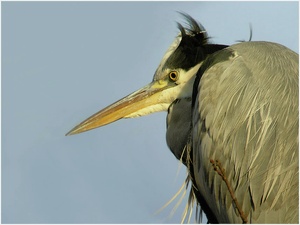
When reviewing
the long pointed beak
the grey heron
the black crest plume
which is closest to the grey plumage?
the grey heron

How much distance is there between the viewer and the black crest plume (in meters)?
4.81

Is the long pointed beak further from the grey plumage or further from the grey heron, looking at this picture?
the grey plumage

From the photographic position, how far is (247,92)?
4031 millimetres

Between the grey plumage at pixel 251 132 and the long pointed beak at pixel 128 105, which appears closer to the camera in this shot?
the grey plumage at pixel 251 132

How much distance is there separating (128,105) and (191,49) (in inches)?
21.9

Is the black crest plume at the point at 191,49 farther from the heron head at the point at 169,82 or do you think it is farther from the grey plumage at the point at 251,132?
the grey plumage at the point at 251,132

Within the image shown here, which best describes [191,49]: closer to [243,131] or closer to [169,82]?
[169,82]

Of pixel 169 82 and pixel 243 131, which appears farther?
pixel 169 82

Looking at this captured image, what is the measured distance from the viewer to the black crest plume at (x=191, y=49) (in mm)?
4812

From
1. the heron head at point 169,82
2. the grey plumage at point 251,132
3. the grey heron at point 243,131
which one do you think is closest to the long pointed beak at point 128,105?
the heron head at point 169,82

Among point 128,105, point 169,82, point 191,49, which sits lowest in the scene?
point 128,105

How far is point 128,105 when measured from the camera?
500cm

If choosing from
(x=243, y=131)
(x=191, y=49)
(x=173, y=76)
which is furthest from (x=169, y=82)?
(x=243, y=131)

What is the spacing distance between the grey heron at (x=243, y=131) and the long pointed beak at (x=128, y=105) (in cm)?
25
